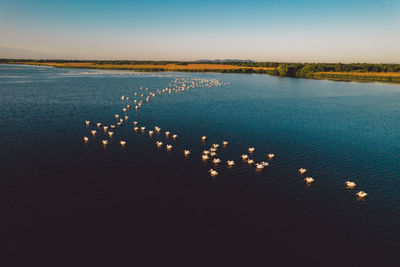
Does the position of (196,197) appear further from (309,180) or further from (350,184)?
(350,184)

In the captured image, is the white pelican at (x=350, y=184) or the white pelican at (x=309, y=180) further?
the white pelican at (x=309, y=180)

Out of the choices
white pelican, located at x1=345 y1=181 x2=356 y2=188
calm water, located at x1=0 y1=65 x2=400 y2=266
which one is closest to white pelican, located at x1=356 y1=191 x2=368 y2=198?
calm water, located at x1=0 y1=65 x2=400 y2=266

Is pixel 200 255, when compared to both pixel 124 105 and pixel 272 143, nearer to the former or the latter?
pixel 272 143

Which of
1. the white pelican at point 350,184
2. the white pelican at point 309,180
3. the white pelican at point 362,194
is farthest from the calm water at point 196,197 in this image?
the white pelican at point 309,180

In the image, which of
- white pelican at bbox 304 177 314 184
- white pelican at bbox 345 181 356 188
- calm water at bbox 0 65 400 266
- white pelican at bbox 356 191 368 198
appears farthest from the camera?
white pelican at bbox 304 177 314 184

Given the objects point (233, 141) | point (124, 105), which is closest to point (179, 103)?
point (124, 105)

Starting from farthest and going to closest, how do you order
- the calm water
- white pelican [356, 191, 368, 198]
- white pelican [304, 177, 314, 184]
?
1. white pelican [304, 177, 314, 184]
2. white pelican [356, 191, 368, 198]
3. the calm water

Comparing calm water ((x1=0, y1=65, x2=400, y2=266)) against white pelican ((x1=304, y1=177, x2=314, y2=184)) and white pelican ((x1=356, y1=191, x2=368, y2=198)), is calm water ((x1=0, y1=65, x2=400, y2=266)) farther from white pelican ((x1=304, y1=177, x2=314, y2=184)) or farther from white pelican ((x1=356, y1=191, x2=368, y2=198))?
white pelican ((x1=304, y1=177, x2=314, y2=184))

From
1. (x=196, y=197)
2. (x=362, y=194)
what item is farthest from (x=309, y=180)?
(x=196, y=197)

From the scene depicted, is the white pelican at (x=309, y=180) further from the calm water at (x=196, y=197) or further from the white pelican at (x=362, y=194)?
the white pelican at (x=362, y=194)
